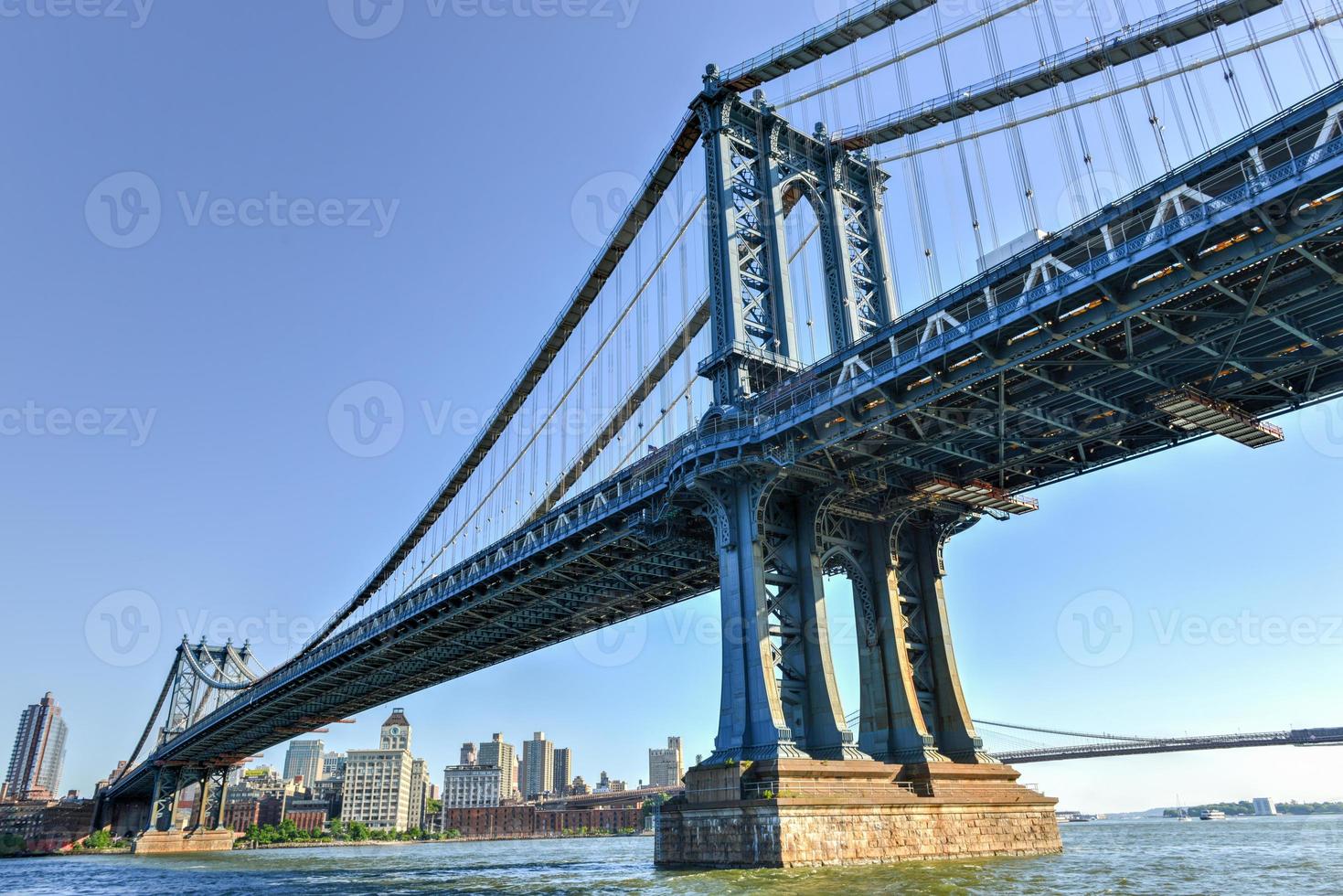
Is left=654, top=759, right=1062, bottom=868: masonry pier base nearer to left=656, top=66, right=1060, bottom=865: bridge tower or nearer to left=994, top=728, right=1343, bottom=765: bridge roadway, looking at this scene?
left=656, top=66, right=1060, bottom=865: bridge tower

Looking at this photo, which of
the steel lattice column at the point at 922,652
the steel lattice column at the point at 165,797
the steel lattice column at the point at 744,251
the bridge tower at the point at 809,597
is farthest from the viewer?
the steel lattice column at the point at 165,797

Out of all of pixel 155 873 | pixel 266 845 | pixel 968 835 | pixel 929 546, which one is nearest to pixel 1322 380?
pixel 929 546

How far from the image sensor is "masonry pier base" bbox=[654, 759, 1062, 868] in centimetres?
2780

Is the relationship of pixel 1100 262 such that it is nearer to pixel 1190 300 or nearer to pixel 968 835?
pixel 1190 300

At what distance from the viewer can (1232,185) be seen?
22.1m

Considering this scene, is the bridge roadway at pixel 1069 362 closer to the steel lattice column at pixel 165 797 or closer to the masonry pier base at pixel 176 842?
the masonry pier base at pixel 176 842

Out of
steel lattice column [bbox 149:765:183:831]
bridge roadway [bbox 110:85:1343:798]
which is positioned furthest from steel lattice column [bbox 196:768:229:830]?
bridge roadway [bbox 110:85:1343:798]

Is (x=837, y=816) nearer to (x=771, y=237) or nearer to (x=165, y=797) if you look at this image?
(x=771, y=237)

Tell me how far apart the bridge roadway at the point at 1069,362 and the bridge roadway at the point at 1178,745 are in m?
87.6

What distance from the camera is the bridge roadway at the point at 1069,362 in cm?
2134

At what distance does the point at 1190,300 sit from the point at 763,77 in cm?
2295

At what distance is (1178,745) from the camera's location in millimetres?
121250

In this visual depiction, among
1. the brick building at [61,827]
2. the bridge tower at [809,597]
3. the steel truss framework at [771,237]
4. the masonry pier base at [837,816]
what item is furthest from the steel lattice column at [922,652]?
the brick building at [61,827]

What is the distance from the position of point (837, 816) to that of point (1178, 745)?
11424 cm
